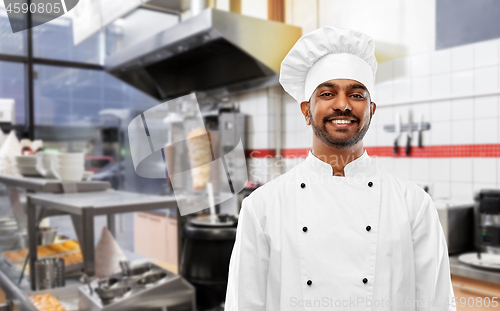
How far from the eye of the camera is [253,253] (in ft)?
2.84

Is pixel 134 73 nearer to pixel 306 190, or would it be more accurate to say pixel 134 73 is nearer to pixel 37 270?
pixel 37 270

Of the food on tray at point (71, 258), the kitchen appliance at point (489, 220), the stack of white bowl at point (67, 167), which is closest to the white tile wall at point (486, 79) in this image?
the kitchen appliance at point (489, 220)

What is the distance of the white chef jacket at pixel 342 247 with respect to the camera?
2.69 feet

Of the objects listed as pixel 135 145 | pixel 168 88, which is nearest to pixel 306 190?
pixel 135 145

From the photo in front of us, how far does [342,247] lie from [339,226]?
43mm

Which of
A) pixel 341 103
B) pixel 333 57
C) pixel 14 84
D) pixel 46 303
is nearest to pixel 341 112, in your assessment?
pixel 341 103

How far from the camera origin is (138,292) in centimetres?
136

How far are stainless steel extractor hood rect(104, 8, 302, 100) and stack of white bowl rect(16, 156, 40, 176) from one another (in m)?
1.46

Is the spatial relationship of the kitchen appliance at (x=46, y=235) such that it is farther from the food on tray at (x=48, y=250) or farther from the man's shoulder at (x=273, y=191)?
the man's shoulder at (x=273, y=191)

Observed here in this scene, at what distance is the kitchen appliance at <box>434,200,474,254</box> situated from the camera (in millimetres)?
1886

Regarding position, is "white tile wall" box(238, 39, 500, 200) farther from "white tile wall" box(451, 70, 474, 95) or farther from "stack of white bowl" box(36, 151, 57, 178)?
"stack of white bowl" box(36, 151, 57, 178)

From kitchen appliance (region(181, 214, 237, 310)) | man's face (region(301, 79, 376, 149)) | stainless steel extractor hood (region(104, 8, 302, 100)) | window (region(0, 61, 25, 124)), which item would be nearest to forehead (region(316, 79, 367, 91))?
man's face (region(301, 79, 376, 149))

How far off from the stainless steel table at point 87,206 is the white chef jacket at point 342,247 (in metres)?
0.66

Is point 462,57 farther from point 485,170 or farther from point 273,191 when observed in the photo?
point 273,191
